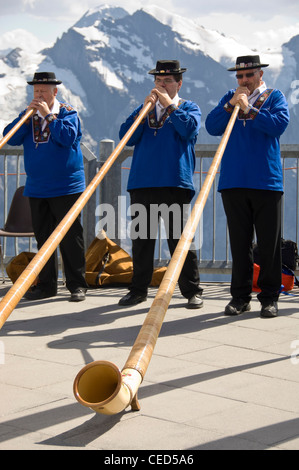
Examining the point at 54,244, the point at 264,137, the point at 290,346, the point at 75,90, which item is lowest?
the point at 290,346

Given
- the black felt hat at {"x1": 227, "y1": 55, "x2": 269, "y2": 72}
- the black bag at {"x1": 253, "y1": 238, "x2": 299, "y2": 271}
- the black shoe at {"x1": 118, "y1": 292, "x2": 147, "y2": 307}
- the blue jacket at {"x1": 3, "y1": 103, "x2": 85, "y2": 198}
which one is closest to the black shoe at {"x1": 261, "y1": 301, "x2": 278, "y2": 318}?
the black shoe at {"x1": 118, "y1": 292, "x2": 147, "y2": 307}

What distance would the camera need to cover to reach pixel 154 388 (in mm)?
3941

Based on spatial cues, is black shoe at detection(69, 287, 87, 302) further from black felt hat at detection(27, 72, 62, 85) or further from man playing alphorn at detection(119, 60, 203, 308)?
black felt hat at detection(27, 72, 62, 85)

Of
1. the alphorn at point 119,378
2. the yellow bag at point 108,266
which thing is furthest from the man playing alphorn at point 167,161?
the alphorn at point 119,378

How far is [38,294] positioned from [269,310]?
1.95 metres

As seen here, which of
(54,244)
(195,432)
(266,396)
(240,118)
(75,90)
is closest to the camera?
(195,432)

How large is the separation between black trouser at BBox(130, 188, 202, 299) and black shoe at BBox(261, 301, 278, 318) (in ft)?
2.09

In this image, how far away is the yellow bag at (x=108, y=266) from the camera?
7273mm

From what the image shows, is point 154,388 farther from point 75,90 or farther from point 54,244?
point 75,90

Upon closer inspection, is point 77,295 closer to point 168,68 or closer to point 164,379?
point 168,68

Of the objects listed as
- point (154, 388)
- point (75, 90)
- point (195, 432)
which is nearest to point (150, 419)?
point (195, 432)

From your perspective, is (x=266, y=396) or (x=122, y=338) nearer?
(x=266, y=396)

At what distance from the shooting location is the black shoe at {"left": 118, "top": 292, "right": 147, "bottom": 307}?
6332 millimetres
